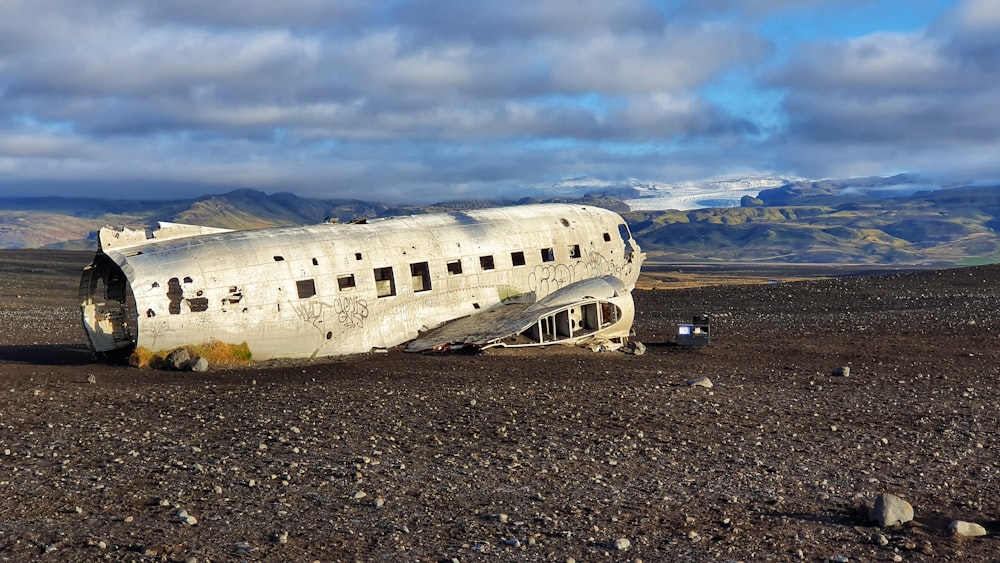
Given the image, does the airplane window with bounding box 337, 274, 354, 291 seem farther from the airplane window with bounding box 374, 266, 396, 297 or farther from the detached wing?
the detached wing

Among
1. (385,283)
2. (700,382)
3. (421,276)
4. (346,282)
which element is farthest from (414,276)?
(700,382)

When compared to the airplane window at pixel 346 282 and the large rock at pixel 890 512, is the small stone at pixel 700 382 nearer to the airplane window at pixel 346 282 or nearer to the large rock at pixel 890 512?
the large rock at pixel 890 512

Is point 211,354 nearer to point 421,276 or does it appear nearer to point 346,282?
point 346,282

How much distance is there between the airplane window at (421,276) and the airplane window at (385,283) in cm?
85

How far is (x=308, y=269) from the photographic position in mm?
26719

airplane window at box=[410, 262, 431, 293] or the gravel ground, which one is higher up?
airplane window at box=[410, 262, 431, 293]

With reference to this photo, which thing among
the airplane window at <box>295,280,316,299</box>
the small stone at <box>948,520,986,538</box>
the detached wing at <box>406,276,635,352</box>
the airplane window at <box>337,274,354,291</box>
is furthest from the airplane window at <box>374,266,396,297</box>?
the small stone at <box>948,520,986,538</box>

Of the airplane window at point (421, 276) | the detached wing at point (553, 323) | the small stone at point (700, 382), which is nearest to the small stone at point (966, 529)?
the small stone at point (700, 382)

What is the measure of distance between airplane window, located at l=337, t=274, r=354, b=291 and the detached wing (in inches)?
105

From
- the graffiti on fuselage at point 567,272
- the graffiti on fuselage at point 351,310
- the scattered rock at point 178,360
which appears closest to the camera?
the scattered rock at point 178,360

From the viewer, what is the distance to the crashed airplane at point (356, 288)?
82.6ft

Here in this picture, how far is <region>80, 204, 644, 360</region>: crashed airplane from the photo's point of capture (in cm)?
2519

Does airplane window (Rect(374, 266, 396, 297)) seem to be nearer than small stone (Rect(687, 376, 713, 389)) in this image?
No

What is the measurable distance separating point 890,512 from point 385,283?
19155mm
